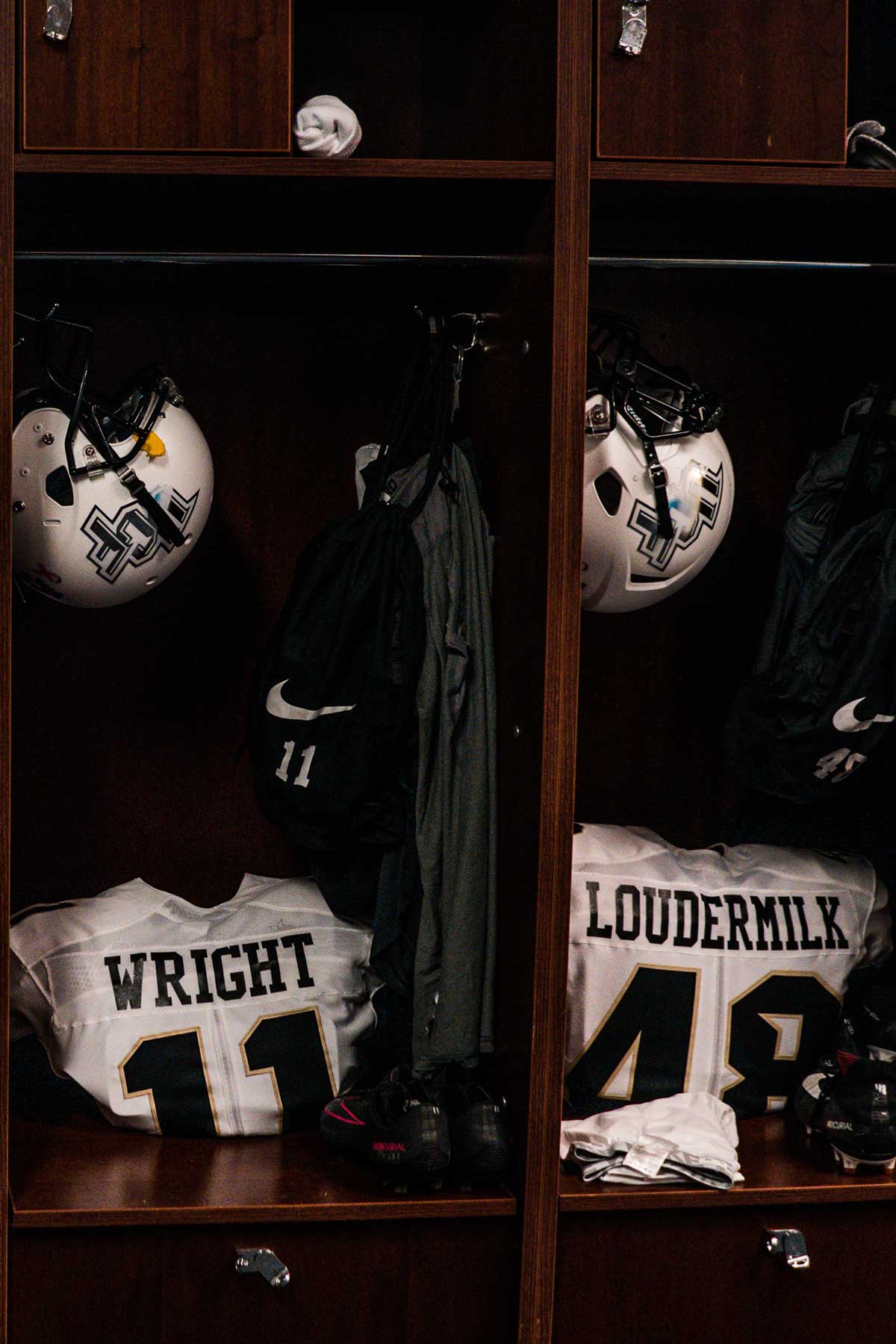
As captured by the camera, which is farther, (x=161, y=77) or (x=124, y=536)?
(x=124, y=536)

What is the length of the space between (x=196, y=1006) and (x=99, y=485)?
708 mm

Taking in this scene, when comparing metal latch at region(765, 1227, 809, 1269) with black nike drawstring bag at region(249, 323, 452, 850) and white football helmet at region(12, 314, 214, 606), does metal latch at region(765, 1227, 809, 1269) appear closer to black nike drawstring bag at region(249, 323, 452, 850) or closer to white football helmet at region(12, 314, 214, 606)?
black nike drawstring bag at region(249, 323, 452, 850)

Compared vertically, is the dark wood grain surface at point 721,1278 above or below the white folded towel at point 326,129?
below

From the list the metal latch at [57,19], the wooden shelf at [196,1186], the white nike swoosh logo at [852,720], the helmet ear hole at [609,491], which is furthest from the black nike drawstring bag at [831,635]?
the metal latch at [57,19]

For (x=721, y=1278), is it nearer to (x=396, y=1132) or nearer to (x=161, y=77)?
(x=396, y=1132)

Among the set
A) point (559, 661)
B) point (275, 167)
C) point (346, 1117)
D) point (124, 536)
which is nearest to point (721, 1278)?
point (346, 1117)

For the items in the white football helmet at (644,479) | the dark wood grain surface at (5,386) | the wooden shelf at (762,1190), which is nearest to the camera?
the dark wood grain surface at (5,386)

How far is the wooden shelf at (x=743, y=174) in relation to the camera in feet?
4.83

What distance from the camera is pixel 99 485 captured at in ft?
5.25

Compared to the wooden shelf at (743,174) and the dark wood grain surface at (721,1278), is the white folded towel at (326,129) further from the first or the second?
the dark wood grain surface at (721,1278)

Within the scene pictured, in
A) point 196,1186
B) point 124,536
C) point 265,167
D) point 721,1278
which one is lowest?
point 721,1278

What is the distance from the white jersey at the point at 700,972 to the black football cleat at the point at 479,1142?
20cm

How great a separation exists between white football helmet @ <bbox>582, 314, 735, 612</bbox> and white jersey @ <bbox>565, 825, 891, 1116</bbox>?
1.31 feet

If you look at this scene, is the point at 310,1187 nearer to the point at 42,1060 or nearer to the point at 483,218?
the point at 42,1060
